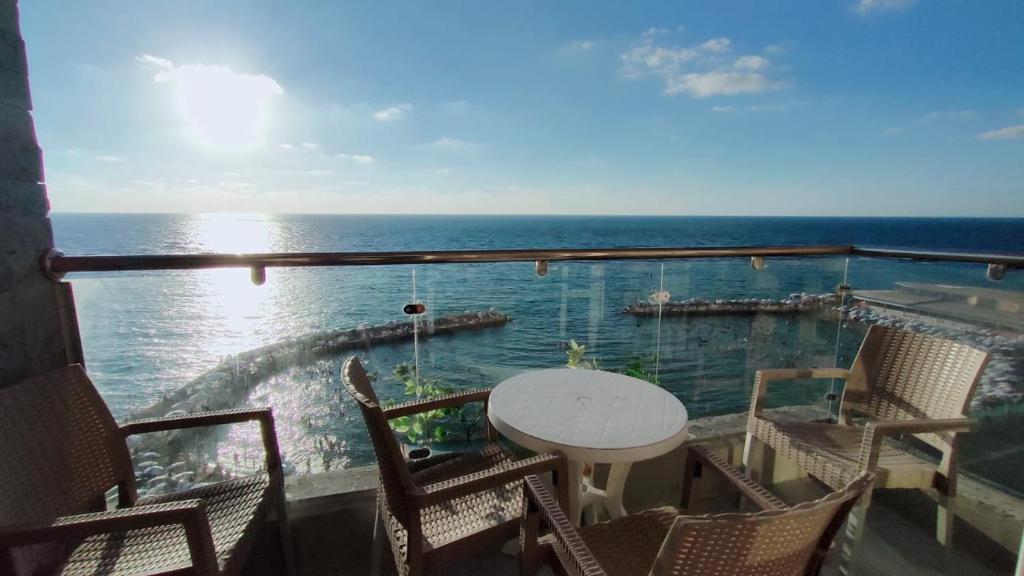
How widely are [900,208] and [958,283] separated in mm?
33914

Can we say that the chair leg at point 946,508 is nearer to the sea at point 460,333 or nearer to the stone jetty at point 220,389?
the sea at point 460,333

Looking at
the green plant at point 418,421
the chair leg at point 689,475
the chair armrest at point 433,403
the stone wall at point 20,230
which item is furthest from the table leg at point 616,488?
the stone wall at point 20,230

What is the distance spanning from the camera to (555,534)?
3.70ft

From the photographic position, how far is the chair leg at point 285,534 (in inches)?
64.6

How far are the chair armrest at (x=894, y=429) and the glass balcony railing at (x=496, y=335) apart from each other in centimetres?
9

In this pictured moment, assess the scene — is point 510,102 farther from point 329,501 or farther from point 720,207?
point 329,501

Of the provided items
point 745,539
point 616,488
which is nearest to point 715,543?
point 745,539

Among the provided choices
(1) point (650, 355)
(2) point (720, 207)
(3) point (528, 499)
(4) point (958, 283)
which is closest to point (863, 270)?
(4) point (958, 283)

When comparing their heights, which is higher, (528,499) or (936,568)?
(528,499)

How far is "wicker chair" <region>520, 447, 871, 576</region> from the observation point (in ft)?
2.44

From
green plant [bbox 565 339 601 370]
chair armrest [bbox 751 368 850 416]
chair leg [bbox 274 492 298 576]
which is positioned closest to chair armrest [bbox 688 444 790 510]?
chair armrest [bbox 751 368 850 416]

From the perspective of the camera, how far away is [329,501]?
190 cm

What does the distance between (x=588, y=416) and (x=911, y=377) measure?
63.6 inches

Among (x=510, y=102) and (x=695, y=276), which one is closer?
(x=695, y=276)
